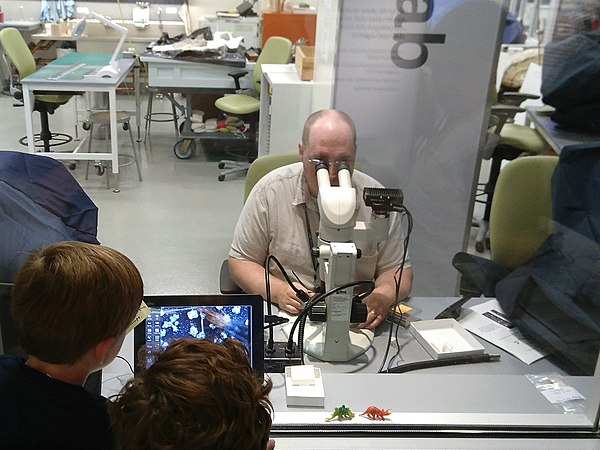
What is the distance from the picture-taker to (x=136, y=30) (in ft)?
22.5

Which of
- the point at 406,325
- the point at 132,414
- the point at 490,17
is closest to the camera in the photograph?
the point at 132,414

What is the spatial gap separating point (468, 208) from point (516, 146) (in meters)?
1.16

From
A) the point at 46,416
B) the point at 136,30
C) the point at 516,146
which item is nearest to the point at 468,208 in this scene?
the point at 516,146

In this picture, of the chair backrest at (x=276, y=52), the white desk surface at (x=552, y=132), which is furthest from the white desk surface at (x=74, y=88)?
the white desk surface at (x=552, y=132)

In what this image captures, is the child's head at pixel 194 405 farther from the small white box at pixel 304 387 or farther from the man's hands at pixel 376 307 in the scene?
the man's hands at pixel 376 307

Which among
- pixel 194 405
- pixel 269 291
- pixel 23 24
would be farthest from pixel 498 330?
→ pixel 23 24

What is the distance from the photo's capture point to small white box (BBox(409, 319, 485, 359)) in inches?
56.2

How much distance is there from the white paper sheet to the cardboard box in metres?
2.22

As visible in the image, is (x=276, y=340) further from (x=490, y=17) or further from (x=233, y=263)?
(x=490, y=17)

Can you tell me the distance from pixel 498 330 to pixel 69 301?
1115mm

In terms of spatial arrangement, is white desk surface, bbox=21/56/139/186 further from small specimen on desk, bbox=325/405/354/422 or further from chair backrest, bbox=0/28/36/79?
small specimen on desk, bbox=325/405/354/422

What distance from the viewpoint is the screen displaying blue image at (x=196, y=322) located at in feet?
3.61

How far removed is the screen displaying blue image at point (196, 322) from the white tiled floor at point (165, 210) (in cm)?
166

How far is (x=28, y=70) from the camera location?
182 inches
